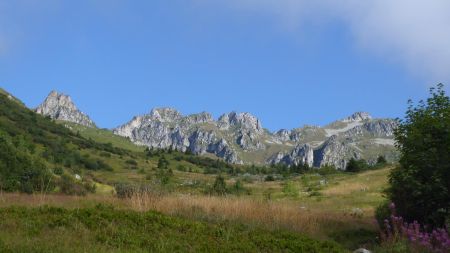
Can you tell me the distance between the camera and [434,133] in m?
13.4

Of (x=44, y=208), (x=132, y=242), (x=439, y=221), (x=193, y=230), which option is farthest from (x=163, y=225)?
(x=439, y=221)

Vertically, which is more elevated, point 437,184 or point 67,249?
point 437,184

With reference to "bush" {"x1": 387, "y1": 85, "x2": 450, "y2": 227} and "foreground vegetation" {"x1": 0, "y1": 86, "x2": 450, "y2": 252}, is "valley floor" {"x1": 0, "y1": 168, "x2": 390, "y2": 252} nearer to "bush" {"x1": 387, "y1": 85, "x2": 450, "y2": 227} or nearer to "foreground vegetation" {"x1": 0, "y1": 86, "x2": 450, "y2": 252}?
"foreground vegetation" {"x1": 0, "y1": 86, "x2": 450, "y2": 252}

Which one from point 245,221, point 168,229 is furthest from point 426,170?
point 168,229

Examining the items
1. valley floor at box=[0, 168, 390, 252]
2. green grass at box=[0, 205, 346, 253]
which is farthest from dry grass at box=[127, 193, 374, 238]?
green grass at box=[0, 205, 346, 253]

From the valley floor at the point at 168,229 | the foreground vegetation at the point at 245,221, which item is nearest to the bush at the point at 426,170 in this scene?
the foreground vegetation at the point at 245,221

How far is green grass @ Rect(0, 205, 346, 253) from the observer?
8.18 m

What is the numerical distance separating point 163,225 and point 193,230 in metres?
0.66

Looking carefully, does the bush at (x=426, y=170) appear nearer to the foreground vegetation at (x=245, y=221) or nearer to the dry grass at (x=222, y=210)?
the foreground vegetation at (x=245, y=221)

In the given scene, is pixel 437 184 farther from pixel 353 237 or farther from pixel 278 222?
pixel 278 222

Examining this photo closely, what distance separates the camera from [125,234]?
9125mm

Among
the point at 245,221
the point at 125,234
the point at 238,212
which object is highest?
the point at 238,212

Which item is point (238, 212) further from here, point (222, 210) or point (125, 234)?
point (125, 234)

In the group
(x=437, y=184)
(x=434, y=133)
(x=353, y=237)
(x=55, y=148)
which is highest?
(x=55, y=148)
